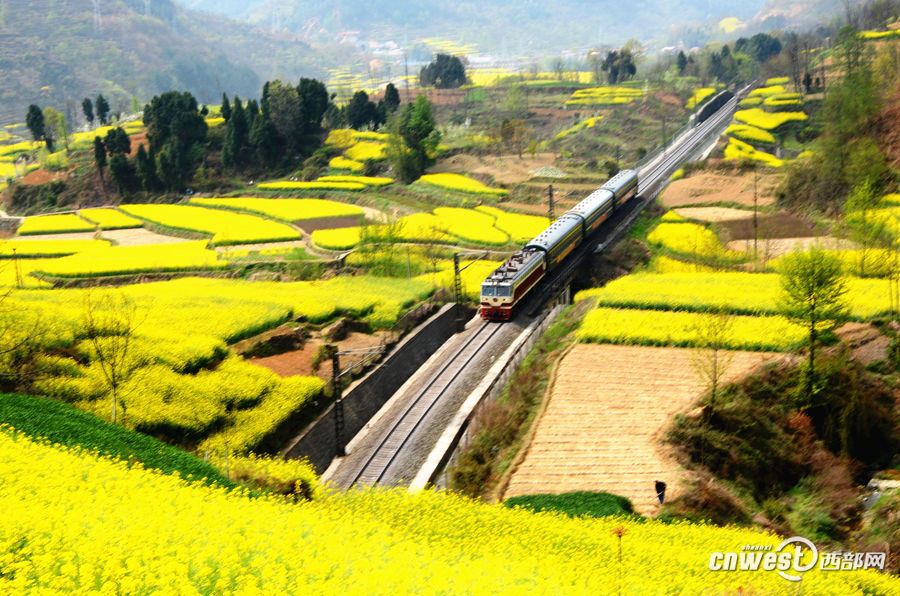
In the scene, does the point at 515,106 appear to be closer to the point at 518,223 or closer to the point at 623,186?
the point at 518,223

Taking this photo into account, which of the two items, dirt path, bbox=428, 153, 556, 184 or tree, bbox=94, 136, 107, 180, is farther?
tree, bbox=94, 136, 107, 180

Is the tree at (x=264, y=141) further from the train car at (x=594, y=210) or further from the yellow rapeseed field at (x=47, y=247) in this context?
the train car at (x=594, y=210)

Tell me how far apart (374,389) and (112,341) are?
1233 cm

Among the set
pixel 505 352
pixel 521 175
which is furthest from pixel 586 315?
pixel 521 175

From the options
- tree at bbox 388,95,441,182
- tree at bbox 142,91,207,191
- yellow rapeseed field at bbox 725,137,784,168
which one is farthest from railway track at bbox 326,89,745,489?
tree at bbox 142,91,207,191

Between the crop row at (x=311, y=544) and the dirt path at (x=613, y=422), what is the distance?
10.6 feet

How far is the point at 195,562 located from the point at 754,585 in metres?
12.6

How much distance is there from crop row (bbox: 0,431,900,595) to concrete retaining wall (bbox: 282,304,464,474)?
24.9 ft

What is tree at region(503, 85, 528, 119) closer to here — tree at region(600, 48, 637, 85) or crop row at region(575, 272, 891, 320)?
tree at region(600, 48, 637, 85)

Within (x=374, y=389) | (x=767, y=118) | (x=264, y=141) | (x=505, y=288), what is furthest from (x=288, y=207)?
(x=767, y=118)

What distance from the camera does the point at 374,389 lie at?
122ft

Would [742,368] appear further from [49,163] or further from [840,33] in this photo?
[49,163]

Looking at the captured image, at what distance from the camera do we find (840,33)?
89188mm

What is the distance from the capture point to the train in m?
42.1
